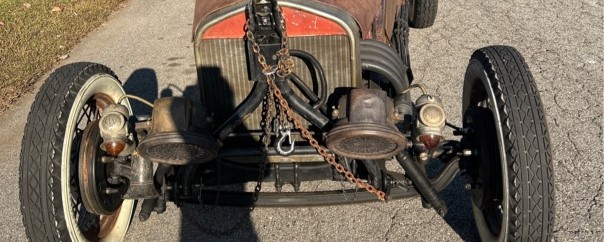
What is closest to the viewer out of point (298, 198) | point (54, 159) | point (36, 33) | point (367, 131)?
point (367, 131)

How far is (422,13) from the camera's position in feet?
18.3

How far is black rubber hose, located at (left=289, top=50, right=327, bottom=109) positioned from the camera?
8.95ft

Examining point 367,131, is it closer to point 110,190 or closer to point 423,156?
point 423,156

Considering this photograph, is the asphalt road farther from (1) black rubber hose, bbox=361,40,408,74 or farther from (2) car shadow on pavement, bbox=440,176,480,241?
(1) black rubber hose, bbox=361,40,408,74

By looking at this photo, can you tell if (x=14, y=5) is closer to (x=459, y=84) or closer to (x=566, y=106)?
(x=459, y=84)

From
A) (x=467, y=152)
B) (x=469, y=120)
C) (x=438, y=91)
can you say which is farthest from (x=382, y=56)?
(x=438, y=91)

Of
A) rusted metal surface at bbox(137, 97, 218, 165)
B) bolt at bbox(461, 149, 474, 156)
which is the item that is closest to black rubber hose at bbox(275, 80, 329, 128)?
rusted metal surface at bbox(137, 97, 218, 165)

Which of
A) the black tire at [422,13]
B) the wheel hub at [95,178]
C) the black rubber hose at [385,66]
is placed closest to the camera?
the wheel hub at [95,178]

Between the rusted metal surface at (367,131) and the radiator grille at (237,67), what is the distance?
1.04 ft

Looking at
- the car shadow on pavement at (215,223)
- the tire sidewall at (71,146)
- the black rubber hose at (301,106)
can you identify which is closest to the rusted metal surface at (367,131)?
the black rubber hose at (301,106)

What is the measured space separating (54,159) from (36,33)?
4.35 metres

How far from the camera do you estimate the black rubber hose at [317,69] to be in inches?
107

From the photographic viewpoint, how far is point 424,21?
18.7 feet

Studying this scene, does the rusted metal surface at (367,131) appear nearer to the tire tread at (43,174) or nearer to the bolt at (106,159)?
the bolt at (106,159)
